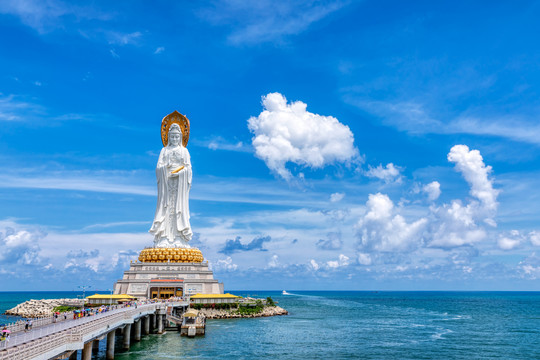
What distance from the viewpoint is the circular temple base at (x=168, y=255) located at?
63.7 meters

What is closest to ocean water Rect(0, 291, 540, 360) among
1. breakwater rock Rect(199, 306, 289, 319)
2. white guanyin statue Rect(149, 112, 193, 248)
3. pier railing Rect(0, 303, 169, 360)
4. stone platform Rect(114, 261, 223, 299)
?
breakwater rock Rect(199, 306, 289, 319)

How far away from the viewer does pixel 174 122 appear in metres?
70.6

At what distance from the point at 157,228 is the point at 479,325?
40.4 metres

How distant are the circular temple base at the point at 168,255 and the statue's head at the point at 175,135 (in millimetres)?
14614

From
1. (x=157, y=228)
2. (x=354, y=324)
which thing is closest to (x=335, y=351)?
(x=354, y=324)

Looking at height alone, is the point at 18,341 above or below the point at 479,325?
above

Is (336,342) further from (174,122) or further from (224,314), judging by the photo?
(174,122)

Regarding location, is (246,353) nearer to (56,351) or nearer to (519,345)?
(56,351)

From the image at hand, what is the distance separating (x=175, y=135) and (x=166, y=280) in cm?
2000

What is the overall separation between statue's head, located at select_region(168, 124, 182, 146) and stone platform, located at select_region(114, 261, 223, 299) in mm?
16440

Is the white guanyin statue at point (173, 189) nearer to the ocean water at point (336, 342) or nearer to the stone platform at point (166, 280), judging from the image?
the stone platform at point (166, 280)

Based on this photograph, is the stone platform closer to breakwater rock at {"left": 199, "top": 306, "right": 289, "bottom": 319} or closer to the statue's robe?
the statue's robe

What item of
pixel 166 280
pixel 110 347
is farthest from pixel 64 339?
pixel 166 280

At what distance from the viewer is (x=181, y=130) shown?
7056 cm
